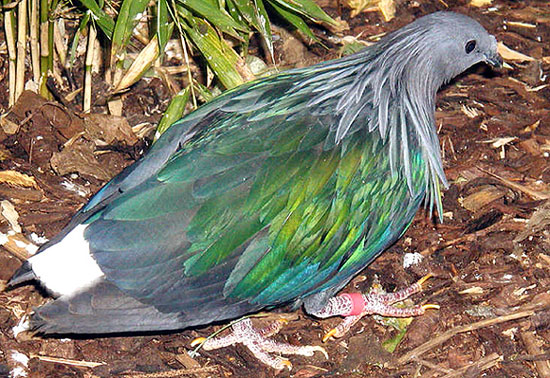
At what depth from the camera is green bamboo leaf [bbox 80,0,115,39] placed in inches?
208

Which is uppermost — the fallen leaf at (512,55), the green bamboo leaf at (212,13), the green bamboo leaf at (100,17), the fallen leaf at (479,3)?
the green bamboo leaf at (100,17)

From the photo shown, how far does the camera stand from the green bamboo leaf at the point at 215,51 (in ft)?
17.5

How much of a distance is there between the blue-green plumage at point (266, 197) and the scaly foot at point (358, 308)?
191mm

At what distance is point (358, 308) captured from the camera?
4957 millimetres

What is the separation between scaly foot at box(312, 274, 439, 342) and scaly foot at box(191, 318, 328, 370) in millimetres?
173

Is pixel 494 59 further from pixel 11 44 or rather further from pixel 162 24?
pixel 11 44

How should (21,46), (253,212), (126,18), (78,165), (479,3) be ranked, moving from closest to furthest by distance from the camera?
(253,212) < (126,18) < (78,165) < (21,46) < (479,3)

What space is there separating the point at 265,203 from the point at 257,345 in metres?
0.95

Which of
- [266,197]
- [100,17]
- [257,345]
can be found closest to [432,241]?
[257,345]

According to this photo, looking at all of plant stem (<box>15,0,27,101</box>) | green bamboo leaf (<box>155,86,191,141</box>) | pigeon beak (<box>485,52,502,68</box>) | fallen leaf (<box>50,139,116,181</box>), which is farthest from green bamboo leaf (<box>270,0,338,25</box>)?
plant stem (<box>15,0,27,101</box>)

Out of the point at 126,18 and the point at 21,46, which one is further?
the point at 21,46

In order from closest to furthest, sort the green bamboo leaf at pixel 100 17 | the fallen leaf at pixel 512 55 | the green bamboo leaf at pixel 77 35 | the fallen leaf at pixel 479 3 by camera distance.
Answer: the green bamboo leaf at pixel 100 17
the green bamboo leaf at pixel 77 35
the fallen leaf at pixel 512 55
the fallen leaf at pixel 479 3

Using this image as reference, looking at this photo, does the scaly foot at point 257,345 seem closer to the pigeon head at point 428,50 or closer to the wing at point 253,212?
the wing at point 253,212

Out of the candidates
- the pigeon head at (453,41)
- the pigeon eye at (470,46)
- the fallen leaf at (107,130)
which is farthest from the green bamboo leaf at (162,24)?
the pigeon eye at (470,46)
